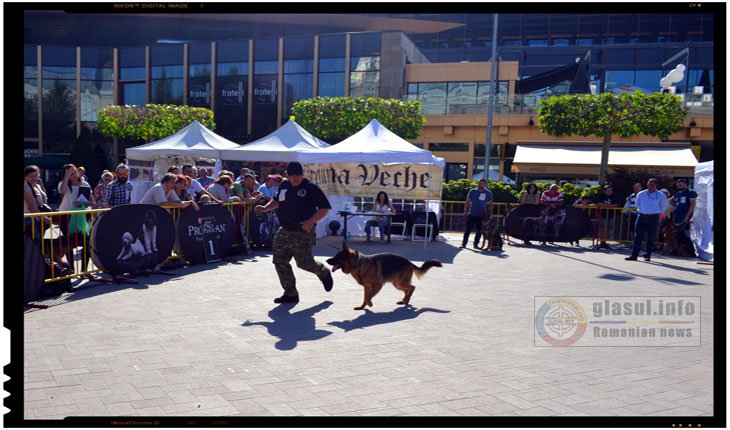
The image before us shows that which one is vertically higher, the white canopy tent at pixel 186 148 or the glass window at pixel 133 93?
the glass window at pixel 133 93

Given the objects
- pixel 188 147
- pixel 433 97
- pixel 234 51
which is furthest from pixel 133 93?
pixel 188 147

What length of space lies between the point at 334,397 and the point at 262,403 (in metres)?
0.49

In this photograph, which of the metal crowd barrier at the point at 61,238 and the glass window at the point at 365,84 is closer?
the metal crowd barrier at the point at 61,238

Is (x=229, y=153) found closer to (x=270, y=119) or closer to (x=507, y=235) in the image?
(x=507, y=235)

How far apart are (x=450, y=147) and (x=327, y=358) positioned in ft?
103

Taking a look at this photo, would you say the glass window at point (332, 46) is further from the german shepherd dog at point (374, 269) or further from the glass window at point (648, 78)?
the german shepherd dog at point (374, 269)

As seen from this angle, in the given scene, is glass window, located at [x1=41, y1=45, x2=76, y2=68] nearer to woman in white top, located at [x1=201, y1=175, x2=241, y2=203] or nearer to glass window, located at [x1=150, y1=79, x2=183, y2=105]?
glass window, located at [x1=150, y1=79, x2=183, y2=105]

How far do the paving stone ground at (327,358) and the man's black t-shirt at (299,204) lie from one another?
3.51 ft

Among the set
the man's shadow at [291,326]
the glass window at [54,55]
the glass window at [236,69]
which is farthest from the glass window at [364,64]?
the man's shadow at [291,326]

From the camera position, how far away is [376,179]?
14.3m

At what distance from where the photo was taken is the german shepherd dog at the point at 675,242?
40.7 feet

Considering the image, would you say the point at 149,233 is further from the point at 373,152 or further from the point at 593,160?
the point at 593,160

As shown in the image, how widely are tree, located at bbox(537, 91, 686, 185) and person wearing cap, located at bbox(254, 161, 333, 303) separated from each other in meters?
16.3

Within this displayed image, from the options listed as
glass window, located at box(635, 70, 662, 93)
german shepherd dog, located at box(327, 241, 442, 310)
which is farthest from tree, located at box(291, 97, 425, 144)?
glass window, located at box(635, 70, 662, 93)
